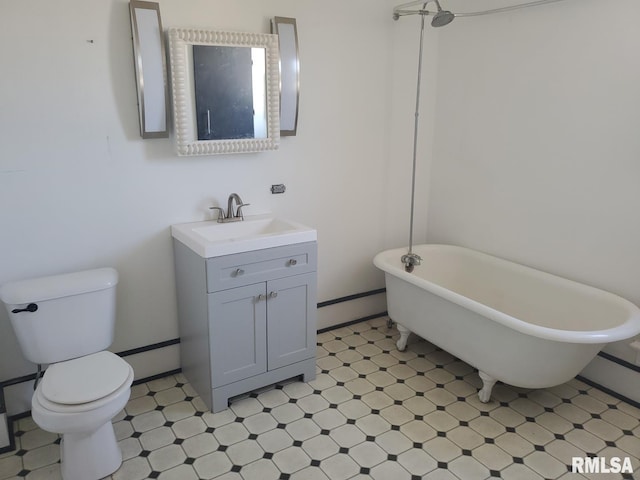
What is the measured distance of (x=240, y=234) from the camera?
2.84 metres

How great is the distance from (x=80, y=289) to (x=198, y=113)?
1051mm

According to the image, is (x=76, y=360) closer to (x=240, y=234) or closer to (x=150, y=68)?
(x=240, y=234)

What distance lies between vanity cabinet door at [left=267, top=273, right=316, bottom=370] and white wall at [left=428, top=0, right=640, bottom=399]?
1379 millimetres

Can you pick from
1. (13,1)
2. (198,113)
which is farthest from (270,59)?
(13,1)

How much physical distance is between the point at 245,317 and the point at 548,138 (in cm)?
201

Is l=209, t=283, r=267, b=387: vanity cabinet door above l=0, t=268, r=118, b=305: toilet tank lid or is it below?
below

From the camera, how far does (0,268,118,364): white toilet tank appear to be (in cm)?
222

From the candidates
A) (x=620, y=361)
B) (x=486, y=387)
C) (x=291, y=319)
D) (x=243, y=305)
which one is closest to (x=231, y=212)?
(x=243, y=305)

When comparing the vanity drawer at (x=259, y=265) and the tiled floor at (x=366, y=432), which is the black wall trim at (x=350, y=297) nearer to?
the tiled floor at (x=366, y=432)

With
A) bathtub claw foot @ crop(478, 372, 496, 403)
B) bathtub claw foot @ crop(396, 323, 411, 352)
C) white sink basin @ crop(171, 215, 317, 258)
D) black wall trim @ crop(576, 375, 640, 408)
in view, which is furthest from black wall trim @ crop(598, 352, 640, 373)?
white sink basin @ crop(171, 215, 317, 258)

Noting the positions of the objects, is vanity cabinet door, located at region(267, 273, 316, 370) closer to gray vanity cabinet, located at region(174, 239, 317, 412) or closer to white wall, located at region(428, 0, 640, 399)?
gray vanity cabinet, located at region(174, 239, 317, 412)

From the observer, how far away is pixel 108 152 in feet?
8.22

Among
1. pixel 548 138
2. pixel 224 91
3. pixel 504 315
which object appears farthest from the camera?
pixel 548 138

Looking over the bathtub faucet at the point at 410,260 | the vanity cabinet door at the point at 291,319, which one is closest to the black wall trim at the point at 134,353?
the vanity cabinet door at the point at 291,319
